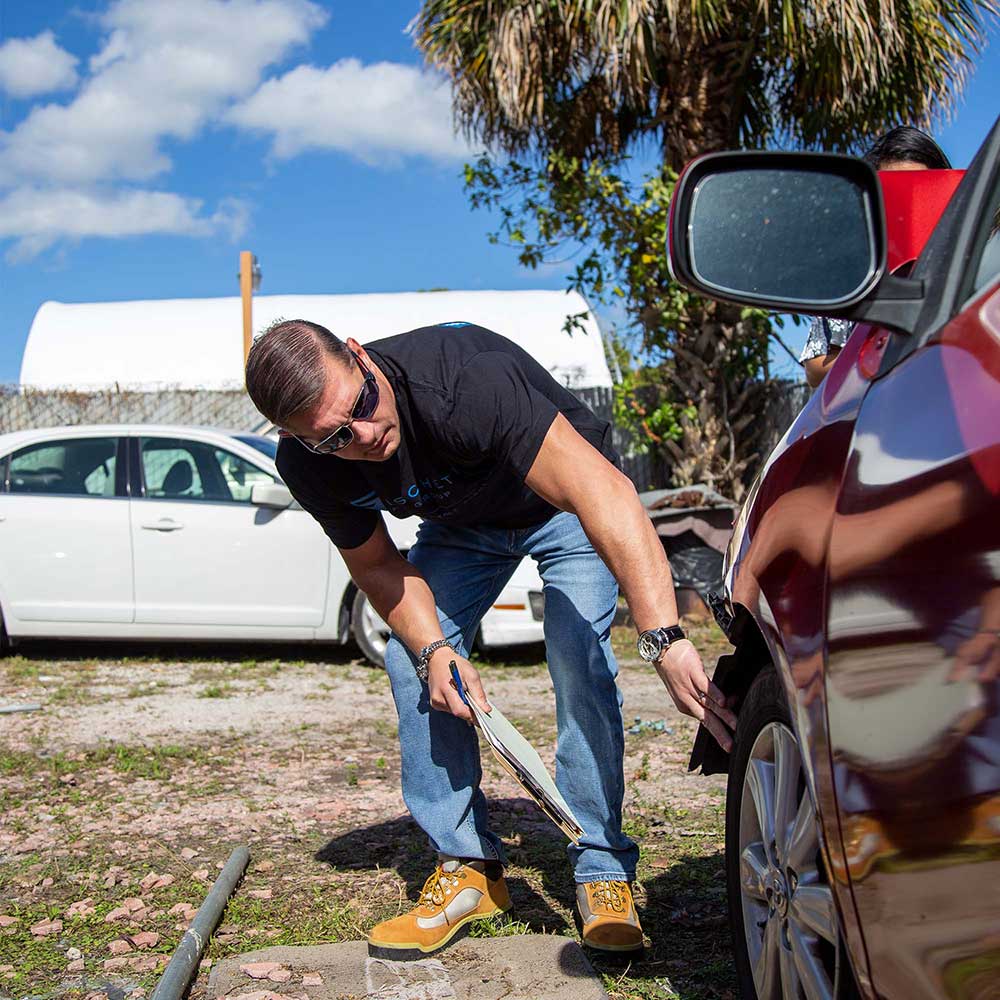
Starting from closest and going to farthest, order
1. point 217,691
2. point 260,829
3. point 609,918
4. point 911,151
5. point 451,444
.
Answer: point 451,444, point 609,918, point 911,151, point 260,829, point 217,691

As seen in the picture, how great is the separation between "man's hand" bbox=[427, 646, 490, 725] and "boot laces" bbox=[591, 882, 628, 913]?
573 millimetres

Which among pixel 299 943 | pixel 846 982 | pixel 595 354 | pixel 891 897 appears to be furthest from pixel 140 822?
pixel 595 354

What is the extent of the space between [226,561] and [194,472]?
2.29 ft

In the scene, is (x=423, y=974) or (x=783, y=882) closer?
(x=783, y=882)

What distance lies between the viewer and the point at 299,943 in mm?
3115

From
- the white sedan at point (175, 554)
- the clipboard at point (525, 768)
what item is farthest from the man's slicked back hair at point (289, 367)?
the white sedan at point (175, 554)

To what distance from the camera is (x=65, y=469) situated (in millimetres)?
7723

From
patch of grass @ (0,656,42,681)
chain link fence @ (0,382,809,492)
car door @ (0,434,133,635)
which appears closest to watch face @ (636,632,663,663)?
car door @ (0,434,133,635)

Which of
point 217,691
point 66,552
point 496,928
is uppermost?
point 66,552

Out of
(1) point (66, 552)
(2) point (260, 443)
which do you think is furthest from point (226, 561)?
(1) point (66, 552)

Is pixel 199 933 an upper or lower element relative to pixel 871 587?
lower

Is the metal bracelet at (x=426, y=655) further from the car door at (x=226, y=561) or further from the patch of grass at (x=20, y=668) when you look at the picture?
the patch of grass at (x=20, y=668)

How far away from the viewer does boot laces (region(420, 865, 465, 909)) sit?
3.02 m

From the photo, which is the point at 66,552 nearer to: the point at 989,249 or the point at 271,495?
the point at 271,495
